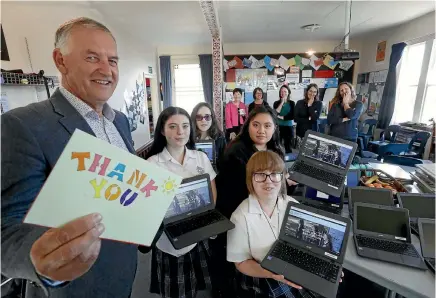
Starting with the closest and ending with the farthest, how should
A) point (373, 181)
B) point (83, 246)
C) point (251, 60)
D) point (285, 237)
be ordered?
1. point (83, 246)
2. point (285, 237)
3. point (373, 181)
4. point (251, 60)

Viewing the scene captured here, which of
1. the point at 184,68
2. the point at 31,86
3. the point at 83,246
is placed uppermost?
the point at 184,68

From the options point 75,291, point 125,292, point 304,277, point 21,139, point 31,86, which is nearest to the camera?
point 21,139

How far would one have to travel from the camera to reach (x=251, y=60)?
6.27 metres

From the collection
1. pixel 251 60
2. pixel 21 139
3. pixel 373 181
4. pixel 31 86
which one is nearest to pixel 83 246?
pixel 21 139

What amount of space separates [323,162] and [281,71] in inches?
210

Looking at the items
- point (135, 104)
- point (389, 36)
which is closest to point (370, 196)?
point (135, 104)

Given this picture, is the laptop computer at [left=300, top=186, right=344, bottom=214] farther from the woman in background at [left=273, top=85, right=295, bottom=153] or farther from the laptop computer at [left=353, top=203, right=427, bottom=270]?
the woman in background at [left=273, top=85, right=295, bottom=153]

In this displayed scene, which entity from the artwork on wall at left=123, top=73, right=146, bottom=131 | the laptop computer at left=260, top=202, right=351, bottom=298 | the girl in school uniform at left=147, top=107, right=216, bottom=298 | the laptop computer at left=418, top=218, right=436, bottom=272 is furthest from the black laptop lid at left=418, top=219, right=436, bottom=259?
the artwork on wall at left=123, top=73, right=146, bottom=131

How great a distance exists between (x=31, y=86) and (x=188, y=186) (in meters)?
1.94

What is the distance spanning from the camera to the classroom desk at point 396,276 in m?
1.02

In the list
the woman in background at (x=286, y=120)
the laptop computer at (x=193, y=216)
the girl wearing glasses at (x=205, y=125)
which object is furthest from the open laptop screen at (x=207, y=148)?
the woman in background at (x=286, y=120)

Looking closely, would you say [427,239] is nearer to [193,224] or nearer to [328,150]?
[328,150]

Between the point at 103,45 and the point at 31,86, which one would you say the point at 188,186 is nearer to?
the point at 103,45

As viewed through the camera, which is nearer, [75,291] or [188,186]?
[75,291]
